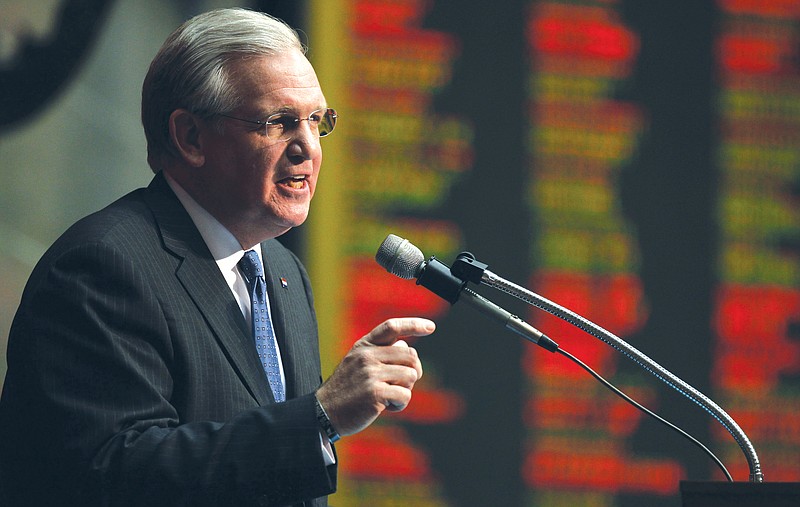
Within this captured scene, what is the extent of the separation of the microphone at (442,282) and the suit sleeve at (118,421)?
257mm

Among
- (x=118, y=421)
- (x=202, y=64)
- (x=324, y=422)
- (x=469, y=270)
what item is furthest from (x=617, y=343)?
(x=202, y=64)

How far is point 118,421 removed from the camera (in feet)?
5.03

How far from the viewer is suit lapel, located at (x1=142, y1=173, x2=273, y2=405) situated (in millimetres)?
1729

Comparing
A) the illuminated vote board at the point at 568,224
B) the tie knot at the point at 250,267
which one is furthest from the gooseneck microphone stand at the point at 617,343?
the illuminated vote board at the point at 568,224

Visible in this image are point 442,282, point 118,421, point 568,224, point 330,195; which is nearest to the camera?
point 118,421

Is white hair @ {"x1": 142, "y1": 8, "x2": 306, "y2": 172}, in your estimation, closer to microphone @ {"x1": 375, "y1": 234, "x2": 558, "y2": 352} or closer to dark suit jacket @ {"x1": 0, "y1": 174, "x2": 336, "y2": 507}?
dark suit jacket @ {"x1": 0, "y1": 174, "x2": 336, "y2": 507}

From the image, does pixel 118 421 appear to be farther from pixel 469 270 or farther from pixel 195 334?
pixel 469 270

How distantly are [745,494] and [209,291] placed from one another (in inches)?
34.8

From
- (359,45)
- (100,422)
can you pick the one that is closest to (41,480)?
(100,422)

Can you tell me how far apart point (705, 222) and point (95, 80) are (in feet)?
6.56

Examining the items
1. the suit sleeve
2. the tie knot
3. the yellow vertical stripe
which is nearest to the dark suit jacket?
the suit sleeve

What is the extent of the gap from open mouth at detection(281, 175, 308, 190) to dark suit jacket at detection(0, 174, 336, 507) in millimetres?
229

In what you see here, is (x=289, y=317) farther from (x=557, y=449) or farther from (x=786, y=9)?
(x=786, y=9)

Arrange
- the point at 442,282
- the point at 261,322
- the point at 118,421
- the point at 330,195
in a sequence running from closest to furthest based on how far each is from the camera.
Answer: the point at 118,421
the point at 442,282
the point at 261,322
the point at 330,195
